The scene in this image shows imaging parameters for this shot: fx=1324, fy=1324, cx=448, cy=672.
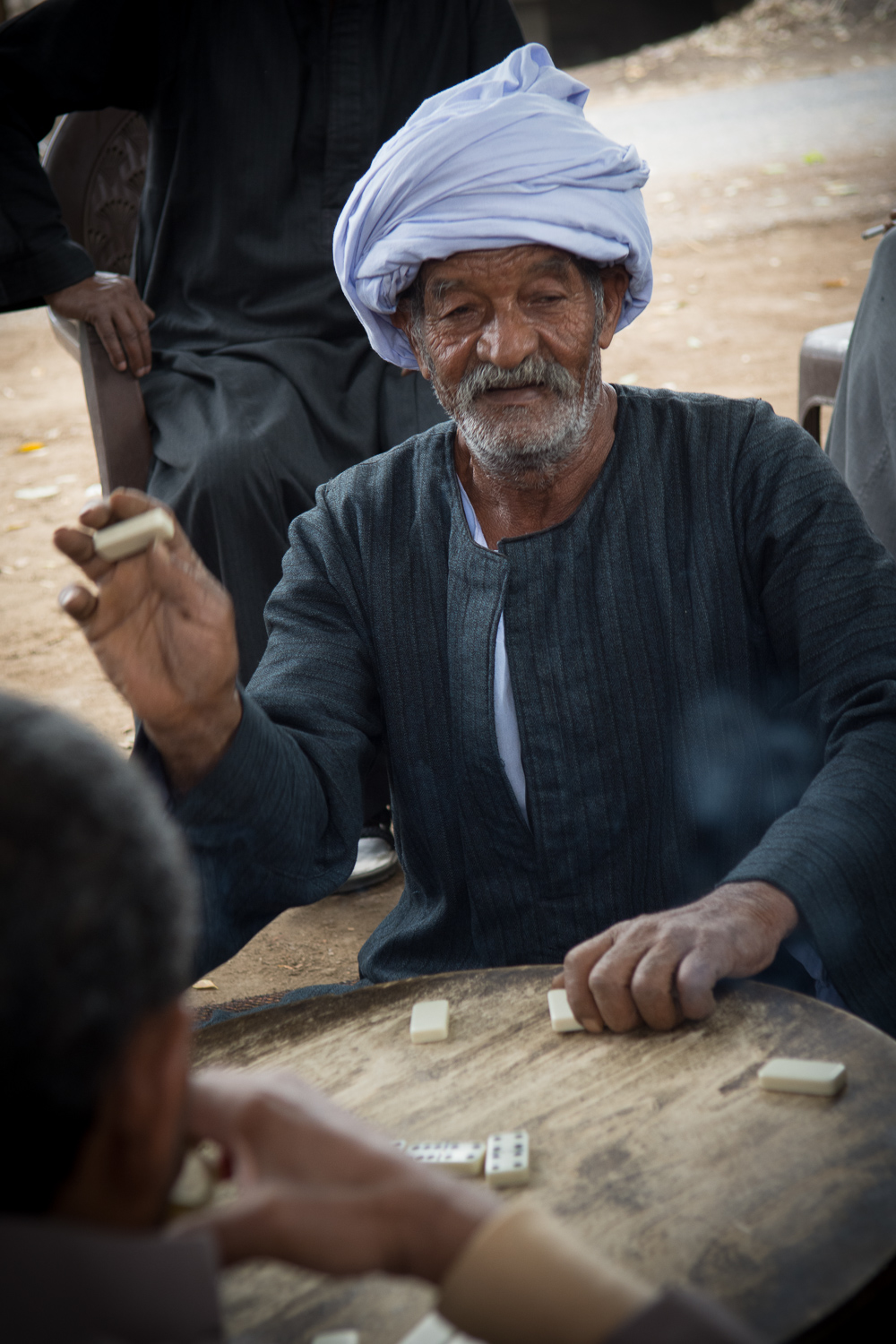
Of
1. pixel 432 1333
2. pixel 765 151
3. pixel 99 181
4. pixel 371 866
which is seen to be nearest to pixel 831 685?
pixel 432 1333

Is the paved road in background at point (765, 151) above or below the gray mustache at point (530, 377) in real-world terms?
below

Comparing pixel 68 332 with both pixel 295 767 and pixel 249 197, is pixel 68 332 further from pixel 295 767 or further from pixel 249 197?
pixel 295 767

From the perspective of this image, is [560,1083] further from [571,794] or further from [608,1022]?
[571,794]

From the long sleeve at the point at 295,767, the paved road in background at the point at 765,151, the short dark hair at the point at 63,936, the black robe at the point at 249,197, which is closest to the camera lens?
the short dark hair at the point at 63,936

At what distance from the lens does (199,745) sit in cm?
180

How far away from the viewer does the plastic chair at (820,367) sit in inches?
166

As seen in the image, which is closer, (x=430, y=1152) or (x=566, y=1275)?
(x=566, y=1275)

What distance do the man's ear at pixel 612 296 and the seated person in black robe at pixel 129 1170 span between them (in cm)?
174

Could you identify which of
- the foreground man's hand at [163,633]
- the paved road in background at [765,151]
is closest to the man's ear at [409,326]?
the foreground man's hand at [163,633]

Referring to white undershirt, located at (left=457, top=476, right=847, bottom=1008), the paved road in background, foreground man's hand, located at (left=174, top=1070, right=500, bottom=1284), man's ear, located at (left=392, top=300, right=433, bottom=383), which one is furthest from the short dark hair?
the paved road in background

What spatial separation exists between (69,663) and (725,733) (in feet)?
12.8

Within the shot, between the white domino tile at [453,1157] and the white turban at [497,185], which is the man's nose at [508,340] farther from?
the white domino tile at [453,1157]

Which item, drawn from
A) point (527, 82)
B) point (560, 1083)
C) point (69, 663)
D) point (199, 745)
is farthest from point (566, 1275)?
point (69, 663)

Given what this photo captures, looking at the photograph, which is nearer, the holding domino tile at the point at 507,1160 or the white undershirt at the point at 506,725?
the holding domino tile at the point at 507,1160
